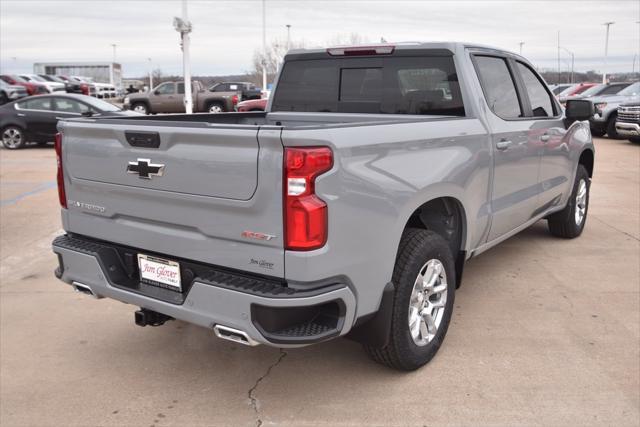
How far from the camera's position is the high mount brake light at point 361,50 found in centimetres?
447

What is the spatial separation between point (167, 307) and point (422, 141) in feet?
5.33

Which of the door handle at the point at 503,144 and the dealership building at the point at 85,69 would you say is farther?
the dealership building at the point at 85,69

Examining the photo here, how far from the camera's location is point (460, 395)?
3.35 metres

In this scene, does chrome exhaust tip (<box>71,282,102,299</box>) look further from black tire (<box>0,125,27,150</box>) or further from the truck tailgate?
black tire (<box>0,125,27,150</box>)

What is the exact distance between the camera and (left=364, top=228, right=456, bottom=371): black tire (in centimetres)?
329

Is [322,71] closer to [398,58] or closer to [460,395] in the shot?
[398,58]

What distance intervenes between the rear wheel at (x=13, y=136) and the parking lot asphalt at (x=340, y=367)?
1155 cm

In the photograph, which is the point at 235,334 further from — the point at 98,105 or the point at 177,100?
the point at 177,100

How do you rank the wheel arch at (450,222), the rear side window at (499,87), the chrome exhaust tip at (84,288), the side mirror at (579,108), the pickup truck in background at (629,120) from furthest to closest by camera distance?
the pickup truck in background at (629,120) → the side mirror at (579,108) → the rear side window at (499,87) → the wheel arch at (450,222) → the chrome exhaust tip at (84,288)

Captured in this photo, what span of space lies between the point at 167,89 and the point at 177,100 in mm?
909

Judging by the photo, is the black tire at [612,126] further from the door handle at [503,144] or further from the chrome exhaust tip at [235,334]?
the chrome exhaust tip at [235,334]

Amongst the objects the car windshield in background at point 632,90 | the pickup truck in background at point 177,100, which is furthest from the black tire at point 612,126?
the pickup truck in background at point 177,100

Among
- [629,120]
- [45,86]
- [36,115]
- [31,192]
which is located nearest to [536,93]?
[31,192]

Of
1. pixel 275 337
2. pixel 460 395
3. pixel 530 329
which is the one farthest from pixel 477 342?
pixel 275 337
